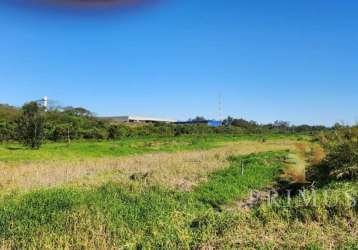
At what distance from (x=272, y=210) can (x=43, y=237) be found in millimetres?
3820

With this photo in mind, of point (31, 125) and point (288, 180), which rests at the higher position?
point (31, 125)

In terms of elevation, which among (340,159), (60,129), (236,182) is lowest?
(236,182)

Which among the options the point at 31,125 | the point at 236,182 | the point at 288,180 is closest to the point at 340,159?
the point at 288,180

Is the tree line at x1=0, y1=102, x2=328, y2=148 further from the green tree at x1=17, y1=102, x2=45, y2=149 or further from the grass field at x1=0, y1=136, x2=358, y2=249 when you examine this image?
the grass field at x1=0, y1=136, x2=358, y2=249

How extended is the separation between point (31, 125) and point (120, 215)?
26922 mm

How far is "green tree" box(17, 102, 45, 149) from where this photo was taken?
110ft

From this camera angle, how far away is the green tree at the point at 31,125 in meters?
33.6

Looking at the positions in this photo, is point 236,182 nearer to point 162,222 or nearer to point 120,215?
point 120,215

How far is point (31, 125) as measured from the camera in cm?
3409

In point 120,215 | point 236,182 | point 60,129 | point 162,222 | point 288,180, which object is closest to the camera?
point 162,222

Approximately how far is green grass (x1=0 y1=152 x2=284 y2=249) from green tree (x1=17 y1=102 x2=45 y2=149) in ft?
74.4

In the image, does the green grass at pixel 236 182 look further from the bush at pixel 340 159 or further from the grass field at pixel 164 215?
the bush at pixel 340 159

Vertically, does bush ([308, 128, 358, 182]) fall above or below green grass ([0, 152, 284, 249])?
above

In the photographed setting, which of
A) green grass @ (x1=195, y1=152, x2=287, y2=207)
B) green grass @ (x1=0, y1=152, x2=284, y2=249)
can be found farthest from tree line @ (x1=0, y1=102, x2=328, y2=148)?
green grass @ (x1=0, y1=152, x2=284, y2=249)
